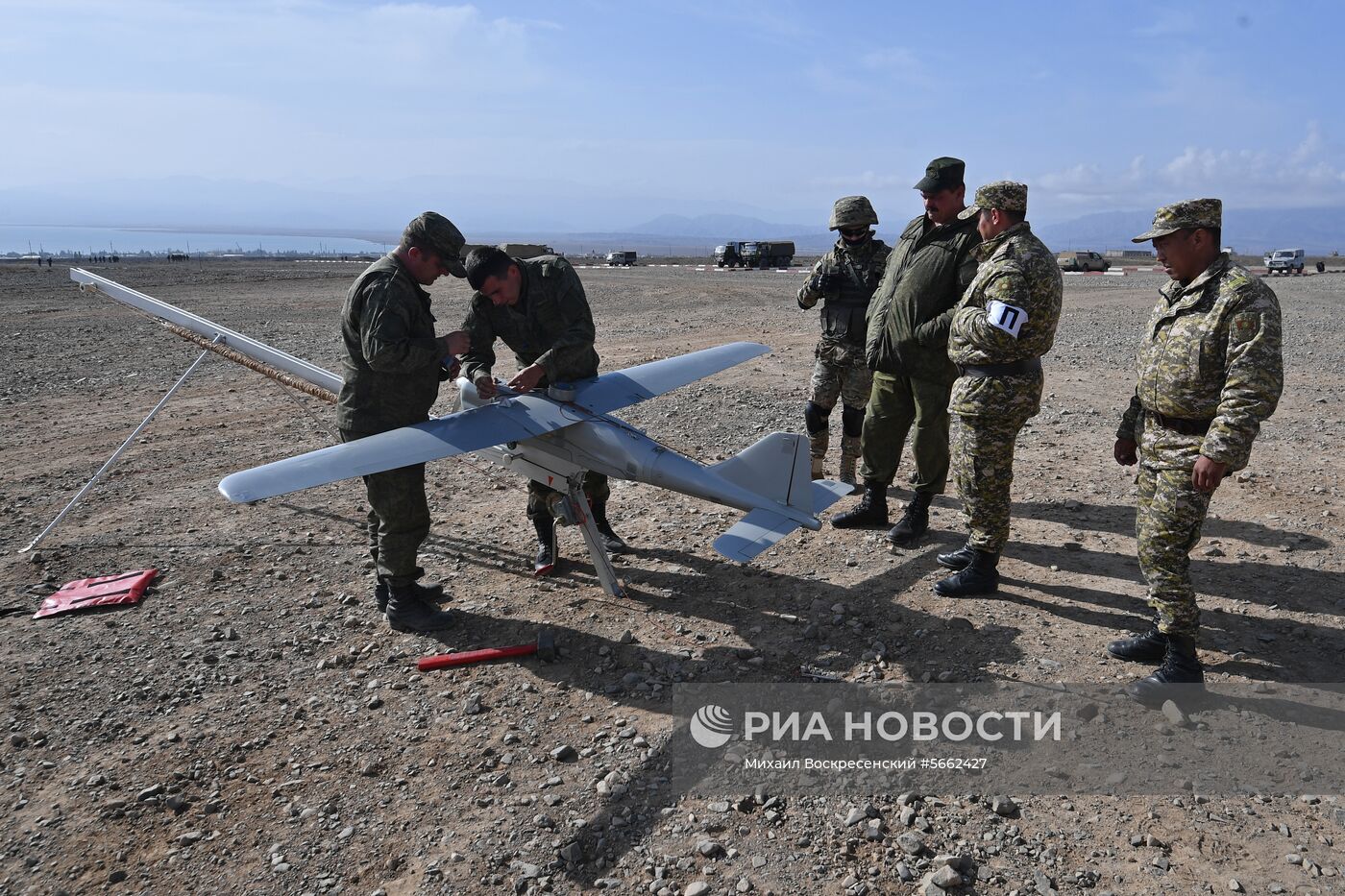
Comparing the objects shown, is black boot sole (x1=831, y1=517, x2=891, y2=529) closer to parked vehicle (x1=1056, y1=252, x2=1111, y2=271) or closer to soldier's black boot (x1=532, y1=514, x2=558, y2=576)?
soldier's black boot (x1=532, y1=514, x2=558, y2=576)

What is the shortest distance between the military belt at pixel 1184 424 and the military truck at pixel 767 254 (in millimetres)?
49681

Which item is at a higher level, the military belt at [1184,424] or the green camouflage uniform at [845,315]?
the green camouflage uniform at [845,315]

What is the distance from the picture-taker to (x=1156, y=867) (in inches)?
113

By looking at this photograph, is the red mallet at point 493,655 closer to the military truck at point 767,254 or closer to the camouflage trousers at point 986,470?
the camouflage trousers at point 986,470

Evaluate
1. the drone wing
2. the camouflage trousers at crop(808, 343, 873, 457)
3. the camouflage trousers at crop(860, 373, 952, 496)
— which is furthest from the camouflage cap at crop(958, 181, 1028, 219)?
the drone wing

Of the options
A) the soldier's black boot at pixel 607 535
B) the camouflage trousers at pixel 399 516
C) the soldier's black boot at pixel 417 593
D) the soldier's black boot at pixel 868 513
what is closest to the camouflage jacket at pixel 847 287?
the soldier's black boot at pixel 868 513

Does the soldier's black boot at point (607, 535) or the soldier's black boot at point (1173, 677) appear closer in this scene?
the soldier's black boot at point (1173, 677)

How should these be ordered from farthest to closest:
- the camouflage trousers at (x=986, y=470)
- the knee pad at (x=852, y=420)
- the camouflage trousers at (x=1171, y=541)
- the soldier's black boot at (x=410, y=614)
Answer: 1. the knee pad at (x=852, y=420)
2. the soldier's black boot at (x=410, y=614)
3. the camouflage trousers at (x=986, y=470)
4. the camouflage trousers at (x=1171, y=541)

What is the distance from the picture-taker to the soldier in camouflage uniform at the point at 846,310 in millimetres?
6500

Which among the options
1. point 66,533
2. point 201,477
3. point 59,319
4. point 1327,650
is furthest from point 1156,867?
point 59,319

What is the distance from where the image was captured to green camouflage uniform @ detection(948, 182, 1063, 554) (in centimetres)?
439

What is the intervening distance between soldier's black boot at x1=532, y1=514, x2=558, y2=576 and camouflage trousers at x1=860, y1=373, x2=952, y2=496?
2.58 meters

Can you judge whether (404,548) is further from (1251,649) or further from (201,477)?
(1251,649)

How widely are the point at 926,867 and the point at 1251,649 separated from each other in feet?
8.87
